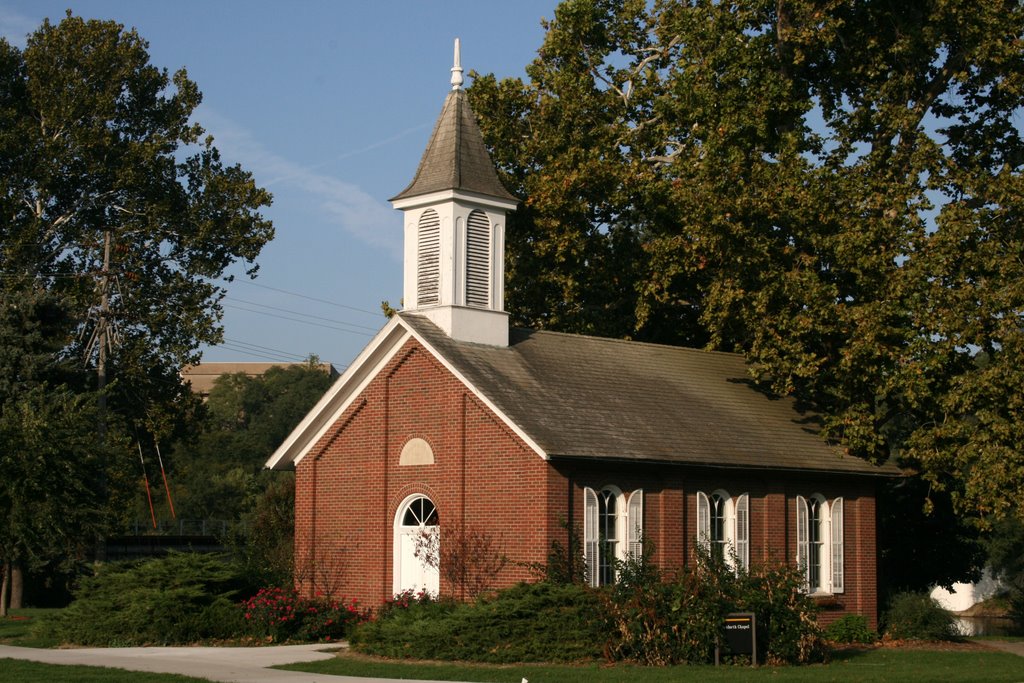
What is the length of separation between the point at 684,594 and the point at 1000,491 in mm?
9136

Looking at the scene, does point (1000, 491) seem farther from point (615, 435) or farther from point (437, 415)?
point (437, 415)

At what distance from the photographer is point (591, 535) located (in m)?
27.3

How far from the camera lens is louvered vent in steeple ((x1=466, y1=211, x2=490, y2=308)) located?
2997cm

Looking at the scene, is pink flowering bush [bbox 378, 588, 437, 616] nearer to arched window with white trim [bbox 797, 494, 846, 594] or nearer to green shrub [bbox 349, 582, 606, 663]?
green shrub [bbox 349, 582, 606, 663]

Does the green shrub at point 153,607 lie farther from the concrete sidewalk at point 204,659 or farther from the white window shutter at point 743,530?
the white window shutter at point 743,530

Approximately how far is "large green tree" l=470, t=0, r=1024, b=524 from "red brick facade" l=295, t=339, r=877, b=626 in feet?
9.73

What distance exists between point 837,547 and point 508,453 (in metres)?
9.74

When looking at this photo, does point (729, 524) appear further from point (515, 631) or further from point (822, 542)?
point (515, 631)

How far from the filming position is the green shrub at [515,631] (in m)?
23.4

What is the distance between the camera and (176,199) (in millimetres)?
52531

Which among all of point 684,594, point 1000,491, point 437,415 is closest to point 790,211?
point 1000,491

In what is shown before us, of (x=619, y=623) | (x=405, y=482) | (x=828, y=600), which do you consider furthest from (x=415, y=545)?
(x=828, y=600)

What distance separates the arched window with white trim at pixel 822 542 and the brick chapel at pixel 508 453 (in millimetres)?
47

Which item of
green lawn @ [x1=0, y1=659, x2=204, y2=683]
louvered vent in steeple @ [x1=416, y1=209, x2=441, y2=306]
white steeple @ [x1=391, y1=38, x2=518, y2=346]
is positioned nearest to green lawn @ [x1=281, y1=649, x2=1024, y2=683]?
green lawn @ [x1=0, y1=659, x2=204, y2=683]
